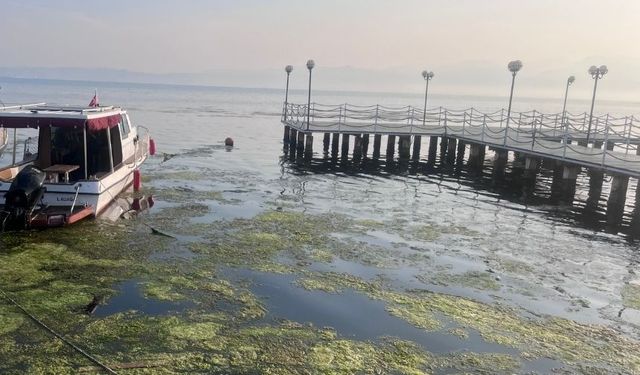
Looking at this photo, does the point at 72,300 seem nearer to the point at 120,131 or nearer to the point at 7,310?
the point at 7,310

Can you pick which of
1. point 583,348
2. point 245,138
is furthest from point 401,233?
point 245,138

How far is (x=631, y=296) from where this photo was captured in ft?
33.2

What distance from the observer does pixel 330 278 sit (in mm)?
10203

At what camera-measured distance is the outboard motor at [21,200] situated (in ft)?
37.8

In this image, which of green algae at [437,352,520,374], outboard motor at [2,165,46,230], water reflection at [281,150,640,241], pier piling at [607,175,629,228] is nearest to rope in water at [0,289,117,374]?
outboard motor at [2,165,46,230]

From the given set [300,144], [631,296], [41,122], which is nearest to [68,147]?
[41,122]

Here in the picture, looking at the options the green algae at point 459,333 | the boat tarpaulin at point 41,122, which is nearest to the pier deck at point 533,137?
the green algae at point 459,333

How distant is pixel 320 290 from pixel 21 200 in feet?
23.3

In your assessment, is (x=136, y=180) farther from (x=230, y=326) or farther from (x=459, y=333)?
(x=459, y=333)

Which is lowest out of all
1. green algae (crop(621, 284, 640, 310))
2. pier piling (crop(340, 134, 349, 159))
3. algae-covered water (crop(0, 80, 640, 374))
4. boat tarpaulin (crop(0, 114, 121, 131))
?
algae-covered water (crop(0, 80, 640, 374))

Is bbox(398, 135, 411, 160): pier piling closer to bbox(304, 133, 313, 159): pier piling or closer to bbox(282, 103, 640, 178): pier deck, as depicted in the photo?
bbox(282, 103, 640, 178): pier deck

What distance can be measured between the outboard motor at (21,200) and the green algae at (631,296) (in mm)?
12440

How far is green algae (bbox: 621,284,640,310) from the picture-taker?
9.73m

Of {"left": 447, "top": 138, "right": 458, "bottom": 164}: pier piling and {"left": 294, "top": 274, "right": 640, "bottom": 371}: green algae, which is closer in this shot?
{"left": 294, "top": 274, "right": 640, "bottom": 371}: green algae
